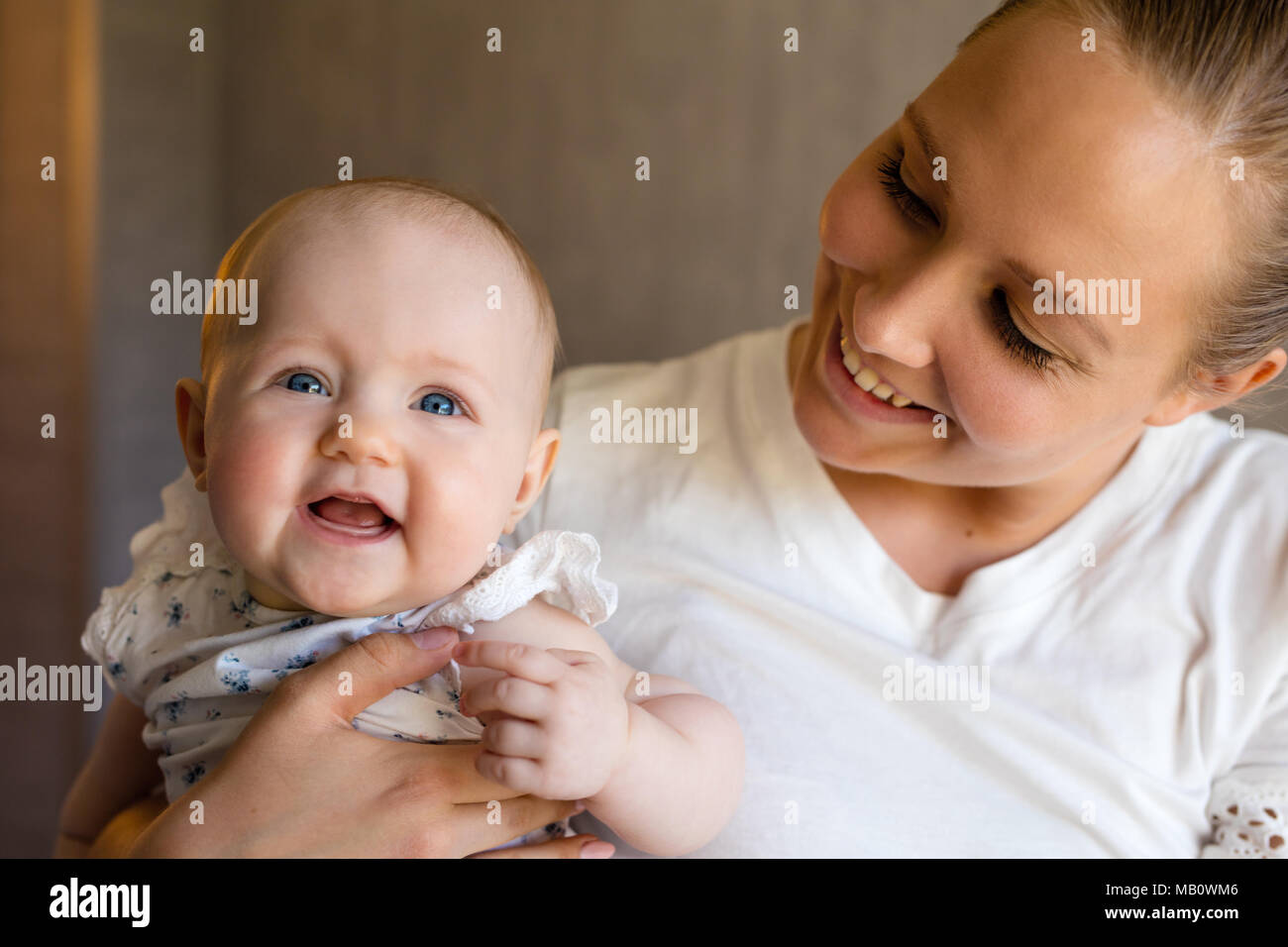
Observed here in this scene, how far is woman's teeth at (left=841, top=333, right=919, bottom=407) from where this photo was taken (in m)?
1.23

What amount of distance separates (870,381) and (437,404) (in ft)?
1.75

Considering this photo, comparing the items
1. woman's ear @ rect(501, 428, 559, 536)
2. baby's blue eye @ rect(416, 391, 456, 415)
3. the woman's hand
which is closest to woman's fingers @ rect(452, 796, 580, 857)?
the woman's hand

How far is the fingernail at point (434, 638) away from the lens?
3.36ft

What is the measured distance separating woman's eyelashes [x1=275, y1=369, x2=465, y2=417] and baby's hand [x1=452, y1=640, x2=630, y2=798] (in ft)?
0.81

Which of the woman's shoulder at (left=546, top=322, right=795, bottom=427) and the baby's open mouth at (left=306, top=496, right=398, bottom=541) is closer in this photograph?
the baby's open mouth at (left=306, top=496, right=398, bottom=541)

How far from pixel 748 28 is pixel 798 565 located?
114 cm

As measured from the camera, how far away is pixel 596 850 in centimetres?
113

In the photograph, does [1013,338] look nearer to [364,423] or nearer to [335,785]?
[364,423]

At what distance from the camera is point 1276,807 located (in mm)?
1269

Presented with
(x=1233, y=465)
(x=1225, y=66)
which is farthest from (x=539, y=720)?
(x=1233, y=465)

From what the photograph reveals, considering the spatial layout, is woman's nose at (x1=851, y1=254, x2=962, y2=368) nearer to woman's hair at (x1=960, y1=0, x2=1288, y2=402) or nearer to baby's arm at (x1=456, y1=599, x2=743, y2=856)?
woman's hair at (x1=960, y1=0, x2=1288, y2=402)

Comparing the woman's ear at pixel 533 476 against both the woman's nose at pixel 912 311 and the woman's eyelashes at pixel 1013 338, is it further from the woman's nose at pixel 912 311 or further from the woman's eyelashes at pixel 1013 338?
the woman's eyelashes at pixel 1013 338

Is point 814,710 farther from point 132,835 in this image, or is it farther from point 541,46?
point 541,46
